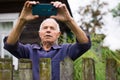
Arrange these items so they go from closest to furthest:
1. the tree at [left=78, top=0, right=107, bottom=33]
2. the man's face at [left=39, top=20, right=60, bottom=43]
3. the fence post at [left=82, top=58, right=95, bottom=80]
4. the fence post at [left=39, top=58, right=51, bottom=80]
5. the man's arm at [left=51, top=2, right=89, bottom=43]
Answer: the fence post at [left=39, top=58, right=51, bottom=80]
the fence post at [left=82, top=58, right=95, bottom=80]
the man's arm at [left=51, top=2, right=89, bottom=43]
the man's face at [left=39, top=20, right=60, bottom=43]
the tree at [left=78, top=0, right=107, bottom=33]

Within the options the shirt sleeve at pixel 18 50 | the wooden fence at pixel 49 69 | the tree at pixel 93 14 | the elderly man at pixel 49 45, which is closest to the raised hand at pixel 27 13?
the elderly man at pixel 49 45

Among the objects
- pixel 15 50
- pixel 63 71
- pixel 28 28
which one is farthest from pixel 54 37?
pixel 28 28

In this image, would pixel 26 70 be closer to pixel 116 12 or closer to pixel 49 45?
pixel 49 45

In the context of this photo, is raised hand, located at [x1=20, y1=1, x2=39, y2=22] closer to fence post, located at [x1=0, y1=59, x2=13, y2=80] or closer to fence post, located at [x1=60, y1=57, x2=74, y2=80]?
fence post, located at [x1=0, y1=59, x2=13, y2=80]

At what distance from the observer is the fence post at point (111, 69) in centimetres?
363

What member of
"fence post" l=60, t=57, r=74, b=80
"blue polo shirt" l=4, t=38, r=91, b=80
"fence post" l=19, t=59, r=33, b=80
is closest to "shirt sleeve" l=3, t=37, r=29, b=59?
"blue polo shirt" l=4, t=38, r=91, b=80

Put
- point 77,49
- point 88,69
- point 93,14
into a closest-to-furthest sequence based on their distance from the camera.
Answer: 1. point 88,69
2. point 77,49
3. point 93,14

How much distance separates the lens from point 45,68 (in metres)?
3.52

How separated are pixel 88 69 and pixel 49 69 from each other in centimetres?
30

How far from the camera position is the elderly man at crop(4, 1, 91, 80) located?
155 inches

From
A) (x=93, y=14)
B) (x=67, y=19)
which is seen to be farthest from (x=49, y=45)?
(x=93, y=14)

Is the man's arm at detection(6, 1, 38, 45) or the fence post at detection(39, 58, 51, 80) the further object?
the man's arm at detection(6, 1, 38, 45)

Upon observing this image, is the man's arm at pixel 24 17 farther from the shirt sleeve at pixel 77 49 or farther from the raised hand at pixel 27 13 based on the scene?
the shirt sleeve at pixel 77 49

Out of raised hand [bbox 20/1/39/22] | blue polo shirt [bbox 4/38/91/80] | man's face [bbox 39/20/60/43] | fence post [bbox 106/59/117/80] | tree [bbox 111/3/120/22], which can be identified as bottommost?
fence post [bbox 106/59/117/80]
